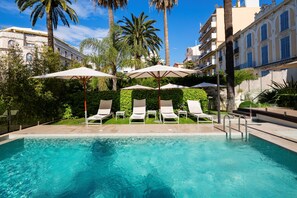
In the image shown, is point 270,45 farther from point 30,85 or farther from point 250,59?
point 30,85

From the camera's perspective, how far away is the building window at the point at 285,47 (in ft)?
74.7

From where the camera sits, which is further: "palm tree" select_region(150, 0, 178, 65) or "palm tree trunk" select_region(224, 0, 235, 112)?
"palm tree" select_region(150, 0, 178, 65)

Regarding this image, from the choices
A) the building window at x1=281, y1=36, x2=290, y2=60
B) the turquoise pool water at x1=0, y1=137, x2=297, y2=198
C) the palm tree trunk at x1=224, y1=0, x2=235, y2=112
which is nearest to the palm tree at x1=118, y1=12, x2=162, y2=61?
the building window at x1=281, y1=36, x2=290, y2=60

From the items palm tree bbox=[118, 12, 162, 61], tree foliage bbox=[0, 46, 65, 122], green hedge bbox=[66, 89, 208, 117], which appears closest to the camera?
tree foliage bbox=[0, 46, 65, 122]

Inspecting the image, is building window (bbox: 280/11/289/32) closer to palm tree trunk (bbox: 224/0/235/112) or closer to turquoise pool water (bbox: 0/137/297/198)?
palm tree trunk (bbox: 224/0/235/112)

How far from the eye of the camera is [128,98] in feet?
42.8

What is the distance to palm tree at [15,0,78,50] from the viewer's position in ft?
54.0

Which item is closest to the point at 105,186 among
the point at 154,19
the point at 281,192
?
the point at 281,192

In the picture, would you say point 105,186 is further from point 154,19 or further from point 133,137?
point 154,19

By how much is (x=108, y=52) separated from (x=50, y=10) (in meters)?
5.91

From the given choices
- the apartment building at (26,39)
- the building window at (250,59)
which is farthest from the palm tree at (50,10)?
the apartment building at (26,39)

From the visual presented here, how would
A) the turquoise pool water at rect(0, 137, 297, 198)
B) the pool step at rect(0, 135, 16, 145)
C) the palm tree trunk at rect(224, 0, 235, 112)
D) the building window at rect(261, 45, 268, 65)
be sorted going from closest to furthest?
the turquoise pool water at rect(0, 137, 297, 198) < the pool step at rect(0, 135, 16, 145) < the palm tree trunk at rect(224, 0, 235, 112) < the building window at rect(261, 45, 268, 65)

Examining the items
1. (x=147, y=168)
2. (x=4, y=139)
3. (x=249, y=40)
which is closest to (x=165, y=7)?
(x=249, y=40)

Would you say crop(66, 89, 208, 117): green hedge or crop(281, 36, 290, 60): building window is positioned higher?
crop(281, 36, 290, 60): building window
